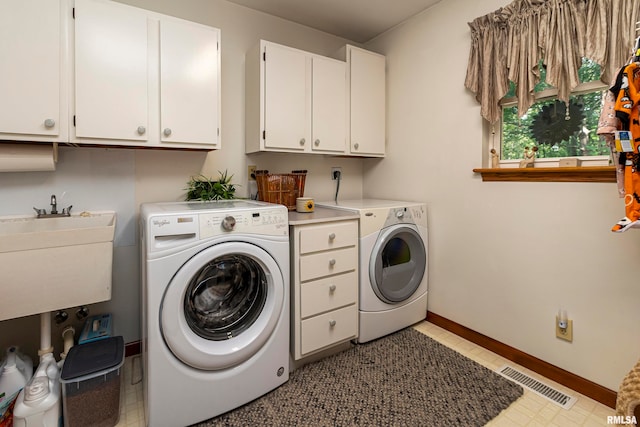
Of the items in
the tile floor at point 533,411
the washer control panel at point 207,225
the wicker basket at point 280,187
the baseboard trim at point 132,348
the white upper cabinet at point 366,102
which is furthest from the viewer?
the white upper cabinet at point 366,102

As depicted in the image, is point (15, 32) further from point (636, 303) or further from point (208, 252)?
point (636, 303)

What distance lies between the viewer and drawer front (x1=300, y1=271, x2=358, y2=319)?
6.14 ft

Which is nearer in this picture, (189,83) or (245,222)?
(245,222)

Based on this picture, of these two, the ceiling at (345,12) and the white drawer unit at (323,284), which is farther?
the ceiling at (345,12)

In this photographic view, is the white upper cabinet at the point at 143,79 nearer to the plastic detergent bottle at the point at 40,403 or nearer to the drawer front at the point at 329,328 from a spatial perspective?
the plastic detergent bottle at the point at 40,403

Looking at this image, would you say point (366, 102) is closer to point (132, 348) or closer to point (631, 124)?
point (631, 124)

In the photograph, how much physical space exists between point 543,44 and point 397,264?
1539 mm

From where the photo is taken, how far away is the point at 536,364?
189 centimetres

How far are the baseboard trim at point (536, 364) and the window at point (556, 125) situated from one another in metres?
1.14

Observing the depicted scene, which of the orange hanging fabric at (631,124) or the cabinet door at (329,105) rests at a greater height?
the cabinet door at (329,105)

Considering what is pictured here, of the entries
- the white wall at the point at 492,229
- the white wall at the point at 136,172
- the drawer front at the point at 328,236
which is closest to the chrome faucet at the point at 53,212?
the white wall at the point at 136,172

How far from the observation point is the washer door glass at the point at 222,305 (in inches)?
55.3

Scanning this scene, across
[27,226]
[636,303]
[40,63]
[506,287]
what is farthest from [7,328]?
[636,303]

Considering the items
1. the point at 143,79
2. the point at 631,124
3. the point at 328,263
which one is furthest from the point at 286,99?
the point at 631,124
